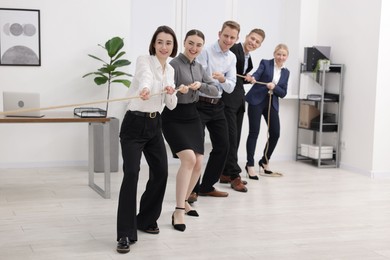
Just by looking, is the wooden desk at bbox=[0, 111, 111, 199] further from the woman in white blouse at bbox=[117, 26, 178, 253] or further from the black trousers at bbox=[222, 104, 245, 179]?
the woman in white blouse at bbox=[117, 26, 178, 253]

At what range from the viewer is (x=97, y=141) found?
Answer: 260 inches

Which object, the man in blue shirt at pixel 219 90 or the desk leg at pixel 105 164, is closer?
the man in blue shirt at pixel 219 90

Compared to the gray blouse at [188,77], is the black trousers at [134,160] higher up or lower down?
lower down

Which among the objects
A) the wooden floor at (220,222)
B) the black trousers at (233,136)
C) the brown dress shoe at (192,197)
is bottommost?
the wooden floor at (220,222)

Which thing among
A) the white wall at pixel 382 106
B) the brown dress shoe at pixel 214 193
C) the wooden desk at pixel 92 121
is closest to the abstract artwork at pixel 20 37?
the wooden desk at pixel 92 121

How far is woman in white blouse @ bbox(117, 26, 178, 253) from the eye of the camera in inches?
148

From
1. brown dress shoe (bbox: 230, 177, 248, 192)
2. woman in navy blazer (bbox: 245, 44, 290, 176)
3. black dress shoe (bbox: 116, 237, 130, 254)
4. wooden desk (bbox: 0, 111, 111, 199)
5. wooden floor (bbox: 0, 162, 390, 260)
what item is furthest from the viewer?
woman in navy blazer (bbox: 245, 44, 290, 176)

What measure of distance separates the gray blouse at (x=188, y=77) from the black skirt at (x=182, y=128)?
59 mm

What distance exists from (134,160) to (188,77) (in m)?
0.86

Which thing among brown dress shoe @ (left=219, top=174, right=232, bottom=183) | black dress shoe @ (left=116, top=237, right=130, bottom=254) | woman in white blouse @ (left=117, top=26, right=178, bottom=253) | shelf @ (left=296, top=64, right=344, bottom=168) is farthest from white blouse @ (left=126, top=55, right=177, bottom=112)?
shelf @ (left=296, top=64, right=344, bottom=168)

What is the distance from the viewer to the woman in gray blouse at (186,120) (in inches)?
168

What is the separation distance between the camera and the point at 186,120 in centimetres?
433

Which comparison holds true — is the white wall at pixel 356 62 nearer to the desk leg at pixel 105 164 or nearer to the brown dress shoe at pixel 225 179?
the brown dress shoe at pixel 225 179

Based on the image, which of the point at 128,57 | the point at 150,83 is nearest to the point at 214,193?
the point at 150,83
